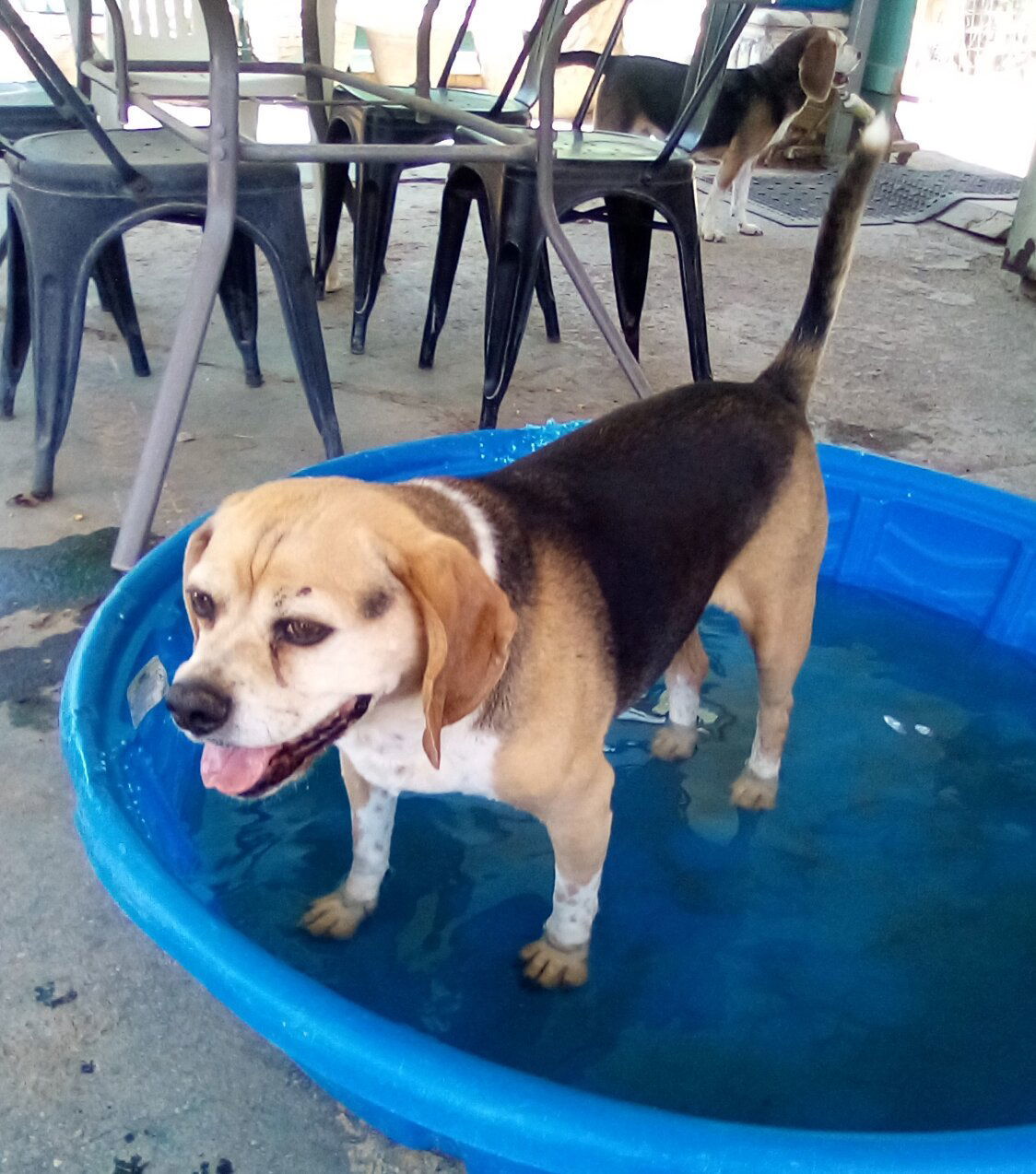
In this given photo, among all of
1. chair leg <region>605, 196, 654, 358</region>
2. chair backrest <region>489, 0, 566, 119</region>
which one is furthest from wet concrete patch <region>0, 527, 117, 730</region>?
chair leg <region>605, 196, 654, 358</region>

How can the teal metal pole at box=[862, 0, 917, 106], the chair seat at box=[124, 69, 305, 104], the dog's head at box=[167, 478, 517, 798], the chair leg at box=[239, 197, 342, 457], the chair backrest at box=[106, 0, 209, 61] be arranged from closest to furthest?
1. the dog's head at box=[167, 478, 517, 798]
2. the chair leg at box=[239, 197, 342, 457]
3. the chair seat at box=[124, 69, 305, 104]
4. the chair backrest at box=[106, 0, 209, 61]
5. the teal metal pole at box=[862, 0, 917, 106]

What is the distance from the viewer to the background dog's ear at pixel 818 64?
6961 mm

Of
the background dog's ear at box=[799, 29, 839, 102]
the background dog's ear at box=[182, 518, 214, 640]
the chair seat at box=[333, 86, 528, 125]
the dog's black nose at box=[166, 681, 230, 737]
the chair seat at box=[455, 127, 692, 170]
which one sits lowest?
the dog's black nose at box=[166, 681, 230, 737]

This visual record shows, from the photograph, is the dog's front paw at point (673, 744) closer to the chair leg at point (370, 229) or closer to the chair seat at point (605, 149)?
the chair seat at point (605, 149)

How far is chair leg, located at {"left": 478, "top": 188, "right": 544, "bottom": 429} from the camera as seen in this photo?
3.48m

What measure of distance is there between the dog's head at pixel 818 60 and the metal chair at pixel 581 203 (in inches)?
120

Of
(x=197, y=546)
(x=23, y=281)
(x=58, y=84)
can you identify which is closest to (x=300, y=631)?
(x=197, y=546)

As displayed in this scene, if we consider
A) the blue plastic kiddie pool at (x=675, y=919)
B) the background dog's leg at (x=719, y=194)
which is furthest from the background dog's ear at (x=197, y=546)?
the background dog's leg at (x=719, y=194)

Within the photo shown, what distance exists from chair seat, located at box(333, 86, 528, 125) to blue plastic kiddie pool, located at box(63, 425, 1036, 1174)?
1.91m

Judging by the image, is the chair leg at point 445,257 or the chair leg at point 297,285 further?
the chair leg at point 445,257

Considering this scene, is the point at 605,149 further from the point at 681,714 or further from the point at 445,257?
the point at 681,714

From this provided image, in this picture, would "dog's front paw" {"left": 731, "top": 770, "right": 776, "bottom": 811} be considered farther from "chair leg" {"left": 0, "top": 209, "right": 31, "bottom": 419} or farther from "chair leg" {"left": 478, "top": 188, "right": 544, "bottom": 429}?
"chair leg" {"left": 0, "top": 209, "right": 31, "bottom": 419}

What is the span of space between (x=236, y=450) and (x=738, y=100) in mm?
4805

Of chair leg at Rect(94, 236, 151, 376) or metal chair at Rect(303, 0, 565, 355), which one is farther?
metal chair at Rect(303, 0, 565, 355)
